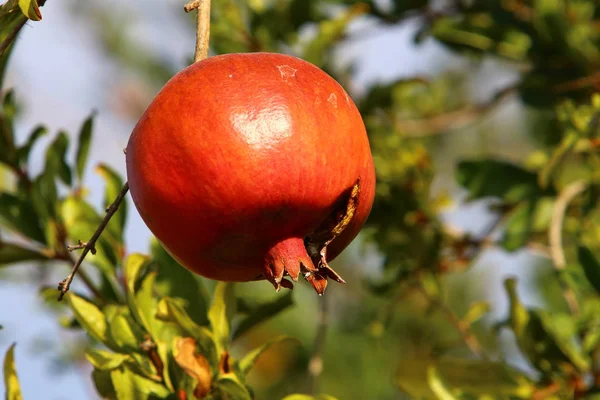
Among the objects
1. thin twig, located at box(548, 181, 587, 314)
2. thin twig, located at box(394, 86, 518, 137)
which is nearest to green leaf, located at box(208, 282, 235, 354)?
thin twig, located at box(548, 181, 587, 314)

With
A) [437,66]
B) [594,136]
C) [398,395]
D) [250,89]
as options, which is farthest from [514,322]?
[437,66]

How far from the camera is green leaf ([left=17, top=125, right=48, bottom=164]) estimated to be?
5.09 feet

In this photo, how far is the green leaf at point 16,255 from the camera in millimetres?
1516

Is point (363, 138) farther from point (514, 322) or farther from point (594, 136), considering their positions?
point (594, 136)

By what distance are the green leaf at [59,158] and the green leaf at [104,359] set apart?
487 millimetres

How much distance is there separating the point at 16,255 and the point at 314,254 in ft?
2.45

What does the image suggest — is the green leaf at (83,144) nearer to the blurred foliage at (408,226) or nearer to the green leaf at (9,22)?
the blurred foliage at (408,226)

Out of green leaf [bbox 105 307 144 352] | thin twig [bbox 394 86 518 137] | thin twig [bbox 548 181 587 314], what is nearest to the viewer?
green leaf [bbox 105 307 144 352]

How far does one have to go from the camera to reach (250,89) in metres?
0.93

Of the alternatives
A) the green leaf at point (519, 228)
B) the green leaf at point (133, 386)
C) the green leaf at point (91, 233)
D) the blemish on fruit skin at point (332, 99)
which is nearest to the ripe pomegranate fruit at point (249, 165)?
the blemish on fruit skin at point (332, 99)

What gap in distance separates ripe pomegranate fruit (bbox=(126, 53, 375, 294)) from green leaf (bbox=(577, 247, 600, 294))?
66cm

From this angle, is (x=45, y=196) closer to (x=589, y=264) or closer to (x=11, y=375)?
(x=11, y=375)

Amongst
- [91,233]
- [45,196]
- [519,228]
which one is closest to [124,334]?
[91,233]

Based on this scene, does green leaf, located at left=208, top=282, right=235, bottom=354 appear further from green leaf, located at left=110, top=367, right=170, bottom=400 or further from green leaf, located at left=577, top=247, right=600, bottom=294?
green leaf, located at left=577, top=247, right=600, bottom=294
